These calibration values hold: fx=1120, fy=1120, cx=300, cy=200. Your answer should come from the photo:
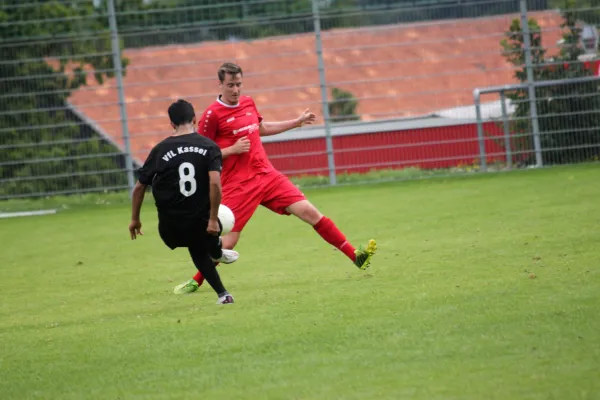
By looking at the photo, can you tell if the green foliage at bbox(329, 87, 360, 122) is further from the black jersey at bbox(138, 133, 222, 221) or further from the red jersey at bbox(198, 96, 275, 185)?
the black jersey at bbox(138, 133, 222, 221)

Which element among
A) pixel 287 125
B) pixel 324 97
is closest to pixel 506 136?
pixel 324 97

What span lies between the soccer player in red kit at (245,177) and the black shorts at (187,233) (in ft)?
3.35

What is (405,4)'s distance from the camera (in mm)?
21250

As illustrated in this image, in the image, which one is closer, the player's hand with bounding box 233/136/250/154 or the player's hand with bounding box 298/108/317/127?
the player's hand with bounding box 233/136/250/154

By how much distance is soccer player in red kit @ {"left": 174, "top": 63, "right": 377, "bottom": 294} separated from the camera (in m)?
9.31

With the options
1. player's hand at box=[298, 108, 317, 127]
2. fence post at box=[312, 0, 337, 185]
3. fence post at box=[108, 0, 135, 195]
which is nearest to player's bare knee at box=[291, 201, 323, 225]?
player's hand at box=[298, 108, 317, 127]

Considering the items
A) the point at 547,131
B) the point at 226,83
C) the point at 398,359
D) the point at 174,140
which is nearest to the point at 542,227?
the point at 226,83

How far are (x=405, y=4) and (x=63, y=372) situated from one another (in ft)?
53.2

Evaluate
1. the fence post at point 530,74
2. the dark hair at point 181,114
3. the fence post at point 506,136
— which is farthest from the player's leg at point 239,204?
the fence post at point 530,74

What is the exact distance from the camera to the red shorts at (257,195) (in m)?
9.36

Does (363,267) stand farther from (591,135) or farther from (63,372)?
(591,135)

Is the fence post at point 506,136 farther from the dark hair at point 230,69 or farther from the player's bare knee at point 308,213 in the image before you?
the dark hair at point 230,69

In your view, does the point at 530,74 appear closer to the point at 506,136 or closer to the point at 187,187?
the point at 506,136

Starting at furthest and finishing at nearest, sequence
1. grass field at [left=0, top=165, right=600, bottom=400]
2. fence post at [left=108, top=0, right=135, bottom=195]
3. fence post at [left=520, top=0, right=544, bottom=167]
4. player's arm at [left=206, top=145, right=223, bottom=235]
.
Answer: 1. fence post at [left=520, top=0, right=544, bottom=167]
2. fence post at [left=108, top=0, right=135, bottom=195]
3. player's arm at [left=206, top=145, right=223, bottom=235]
4. grass field at [left=0, top=165, right=600, bottom=400]
